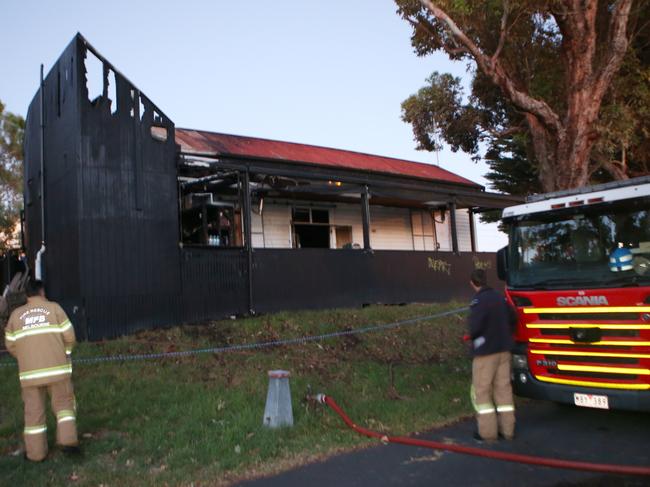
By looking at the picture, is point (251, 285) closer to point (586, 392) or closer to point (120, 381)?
point (120, 381)

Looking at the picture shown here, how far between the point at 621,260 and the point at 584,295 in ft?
1.74

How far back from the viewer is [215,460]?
569 cm

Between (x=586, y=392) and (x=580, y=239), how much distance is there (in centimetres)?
166

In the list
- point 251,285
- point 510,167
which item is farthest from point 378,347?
point 510,167

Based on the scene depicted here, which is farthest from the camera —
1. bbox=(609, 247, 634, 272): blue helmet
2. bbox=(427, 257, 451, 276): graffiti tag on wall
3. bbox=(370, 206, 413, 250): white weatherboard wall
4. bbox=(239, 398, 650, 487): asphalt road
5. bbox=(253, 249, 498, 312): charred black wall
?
bbox=(370, 206, 413, 250): white weatherboard wall

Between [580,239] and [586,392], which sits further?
[580,239]

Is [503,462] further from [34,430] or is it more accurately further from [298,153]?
[298,153]

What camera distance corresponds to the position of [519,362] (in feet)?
22.0

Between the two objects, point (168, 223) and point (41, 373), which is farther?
point (168, 223)

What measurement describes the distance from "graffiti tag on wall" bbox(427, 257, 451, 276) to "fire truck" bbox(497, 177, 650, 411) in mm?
9635

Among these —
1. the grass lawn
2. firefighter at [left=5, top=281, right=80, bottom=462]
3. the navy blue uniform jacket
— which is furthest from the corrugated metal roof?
the navy blue uniform jacket

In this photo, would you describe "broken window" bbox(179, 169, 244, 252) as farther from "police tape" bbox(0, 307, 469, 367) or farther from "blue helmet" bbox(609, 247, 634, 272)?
"blue helmet" bbox(609, 247, 634, 272)

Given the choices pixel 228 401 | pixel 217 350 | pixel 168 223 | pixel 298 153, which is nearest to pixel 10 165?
pixel 298 153

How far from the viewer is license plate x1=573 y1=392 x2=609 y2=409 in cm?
599
